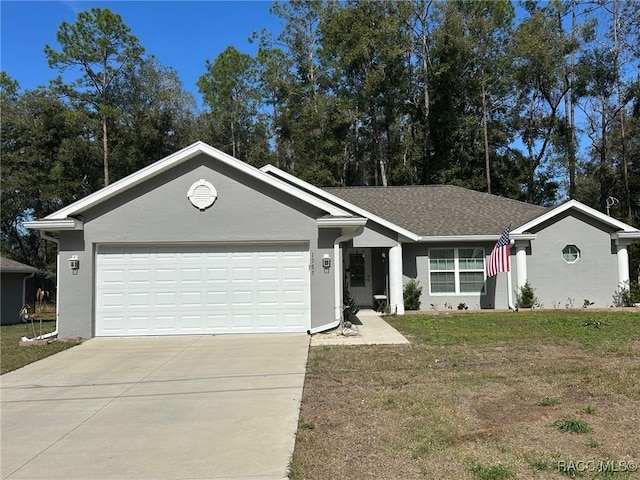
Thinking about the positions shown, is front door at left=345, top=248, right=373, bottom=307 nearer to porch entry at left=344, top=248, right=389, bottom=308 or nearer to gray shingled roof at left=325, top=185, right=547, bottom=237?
porch entry at left=344, top=248, right=389, bottom=308

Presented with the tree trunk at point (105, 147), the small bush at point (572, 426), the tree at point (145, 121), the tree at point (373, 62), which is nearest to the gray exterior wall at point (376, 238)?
the small bush at point (572, 426)

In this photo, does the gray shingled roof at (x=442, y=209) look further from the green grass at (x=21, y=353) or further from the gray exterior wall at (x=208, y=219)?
the green grass at (x=21, y=353)

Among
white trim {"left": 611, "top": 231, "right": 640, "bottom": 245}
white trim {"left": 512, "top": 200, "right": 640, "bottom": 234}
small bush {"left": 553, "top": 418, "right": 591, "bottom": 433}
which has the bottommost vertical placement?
small bush {"left": 553, "top": 418, "right": 591, "bottom": 433}

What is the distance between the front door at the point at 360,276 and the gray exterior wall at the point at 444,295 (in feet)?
5.27

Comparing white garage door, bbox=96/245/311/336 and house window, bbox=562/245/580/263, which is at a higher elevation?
house window, bbox=562/245/580/263

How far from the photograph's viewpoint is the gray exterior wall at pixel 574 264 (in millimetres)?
17406

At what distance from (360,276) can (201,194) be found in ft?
27.7

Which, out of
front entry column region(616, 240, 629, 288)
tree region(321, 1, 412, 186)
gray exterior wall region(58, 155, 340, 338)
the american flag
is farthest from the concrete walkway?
tree region(321, 1, 412, 186)

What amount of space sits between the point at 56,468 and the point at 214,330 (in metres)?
7.60

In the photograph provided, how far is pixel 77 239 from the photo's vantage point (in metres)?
11.9

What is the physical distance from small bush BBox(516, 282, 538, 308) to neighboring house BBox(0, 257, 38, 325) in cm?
1883

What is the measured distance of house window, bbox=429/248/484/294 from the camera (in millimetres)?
17688

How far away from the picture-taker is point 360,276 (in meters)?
18.9

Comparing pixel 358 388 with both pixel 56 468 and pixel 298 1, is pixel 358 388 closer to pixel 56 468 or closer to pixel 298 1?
pixel 56 468
